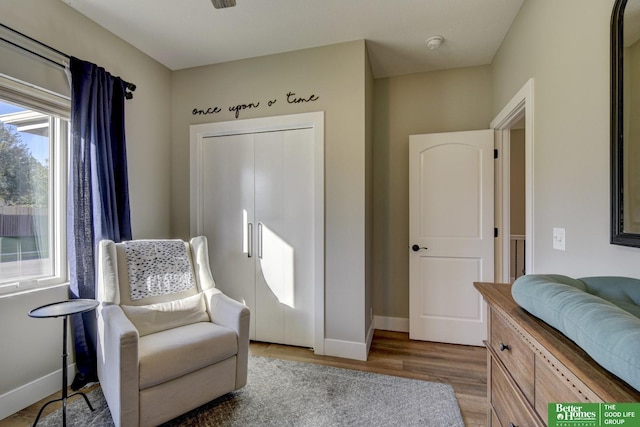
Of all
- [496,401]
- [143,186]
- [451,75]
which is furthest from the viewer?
[451,75]

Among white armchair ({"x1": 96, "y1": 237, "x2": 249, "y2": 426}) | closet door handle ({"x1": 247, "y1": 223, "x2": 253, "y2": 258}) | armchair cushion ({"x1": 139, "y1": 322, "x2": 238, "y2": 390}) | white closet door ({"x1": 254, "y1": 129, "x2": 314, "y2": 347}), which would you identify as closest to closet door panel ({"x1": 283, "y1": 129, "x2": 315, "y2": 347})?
white closet door ({"x1": 254, "y1": 129, "x2": 314, "y2": 347})

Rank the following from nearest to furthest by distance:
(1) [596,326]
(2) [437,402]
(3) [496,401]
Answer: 1. (1) [596,326]
2. (3) [496,401]
3. (2) [437,402]

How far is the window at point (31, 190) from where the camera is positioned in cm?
174

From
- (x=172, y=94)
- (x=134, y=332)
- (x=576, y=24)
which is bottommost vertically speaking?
(x=134, y=332)

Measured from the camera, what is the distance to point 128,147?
2445 millimetres

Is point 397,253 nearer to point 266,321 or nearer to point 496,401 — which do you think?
point 266,321

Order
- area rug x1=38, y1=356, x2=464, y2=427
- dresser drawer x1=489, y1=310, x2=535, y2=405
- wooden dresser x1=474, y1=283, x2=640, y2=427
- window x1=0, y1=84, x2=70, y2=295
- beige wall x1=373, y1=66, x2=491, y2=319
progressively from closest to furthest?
wooden dresser x1=474, y1=283, x2=640, y2=427, dresser drawer x1=489, y1=310, x2=535, y2=405, area rug x1=38, y1=356, x2=464, y2=427, window x1=0, y1=84, x2=70, y2=295, beige wall x1=373, y1=66, x2=491, y2=319

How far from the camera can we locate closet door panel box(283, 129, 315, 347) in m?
2.55

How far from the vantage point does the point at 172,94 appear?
293cm

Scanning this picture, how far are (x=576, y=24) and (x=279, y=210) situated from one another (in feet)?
7.30

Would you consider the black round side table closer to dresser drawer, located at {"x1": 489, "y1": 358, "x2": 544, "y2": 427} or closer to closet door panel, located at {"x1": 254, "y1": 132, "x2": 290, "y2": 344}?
closet door panel, located at {"x1": 254, "y1": 132, "x2": 290, "y2": 344}

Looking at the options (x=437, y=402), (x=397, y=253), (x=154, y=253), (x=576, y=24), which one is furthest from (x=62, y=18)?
(x=437, y=402)

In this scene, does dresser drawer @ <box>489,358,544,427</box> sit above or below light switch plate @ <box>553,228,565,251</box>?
below

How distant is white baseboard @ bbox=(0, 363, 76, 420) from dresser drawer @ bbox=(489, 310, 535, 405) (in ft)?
8.53
